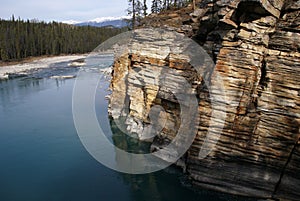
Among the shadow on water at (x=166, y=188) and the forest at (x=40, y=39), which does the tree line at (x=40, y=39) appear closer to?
the forest at (x=40, y=39)

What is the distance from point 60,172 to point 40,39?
73.9 m

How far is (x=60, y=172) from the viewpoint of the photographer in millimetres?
18797

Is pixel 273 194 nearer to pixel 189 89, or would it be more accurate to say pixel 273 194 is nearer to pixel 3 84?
pixel 189 89

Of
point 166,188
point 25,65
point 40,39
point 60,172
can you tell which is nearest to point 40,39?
point 40,39

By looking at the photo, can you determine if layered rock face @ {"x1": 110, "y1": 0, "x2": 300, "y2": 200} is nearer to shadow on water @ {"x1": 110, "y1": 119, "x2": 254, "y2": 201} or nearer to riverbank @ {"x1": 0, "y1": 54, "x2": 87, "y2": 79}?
shadow on water @ {"x1": 110, "y1": 119, "x2": 254, "y2": 201}

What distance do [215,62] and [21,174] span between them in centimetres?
1513

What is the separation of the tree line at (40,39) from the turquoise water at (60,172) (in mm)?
49861

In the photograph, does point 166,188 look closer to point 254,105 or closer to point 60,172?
point 254,105

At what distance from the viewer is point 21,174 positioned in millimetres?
18734

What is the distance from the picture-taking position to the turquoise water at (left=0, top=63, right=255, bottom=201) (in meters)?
16.3

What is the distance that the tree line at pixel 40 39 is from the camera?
74375mm

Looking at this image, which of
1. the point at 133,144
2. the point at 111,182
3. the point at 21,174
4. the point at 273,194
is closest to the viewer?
the point at 273,194

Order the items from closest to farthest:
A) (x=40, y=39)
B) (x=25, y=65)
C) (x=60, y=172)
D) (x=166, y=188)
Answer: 1. (x=166, y=188)
2. (x=60, y=172)
3. (x=25, y=65)
4. (x=40, y=39)

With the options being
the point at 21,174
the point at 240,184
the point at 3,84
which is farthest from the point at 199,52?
the point at 3,84
